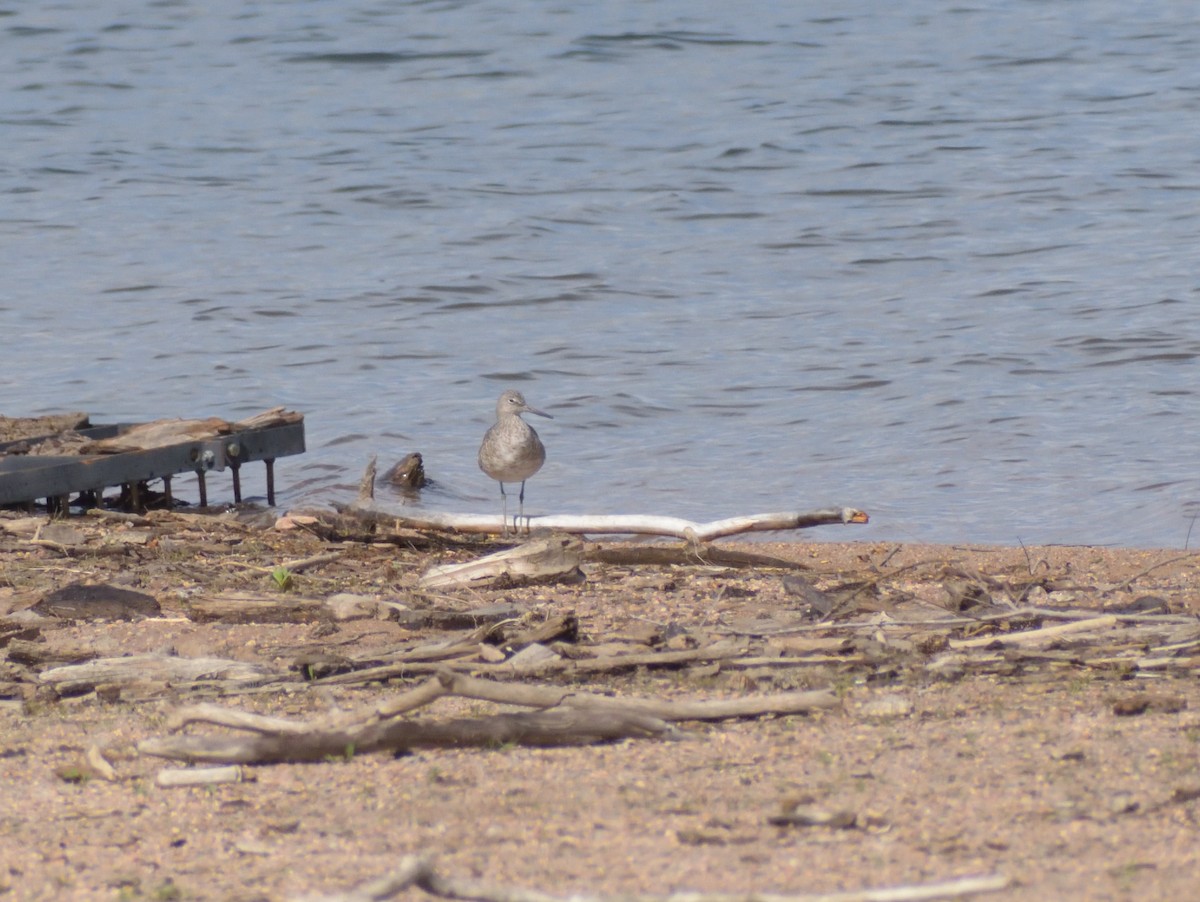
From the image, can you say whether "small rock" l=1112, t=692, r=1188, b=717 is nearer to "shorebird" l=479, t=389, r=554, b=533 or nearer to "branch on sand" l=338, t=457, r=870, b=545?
"branch on sand" l=338, t=457, r=870, b=545

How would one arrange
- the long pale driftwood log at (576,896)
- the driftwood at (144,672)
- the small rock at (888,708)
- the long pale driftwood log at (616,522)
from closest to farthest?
the long pale driftwood log at (576,896)
the small rock at (888,708)
the driftwood at (144,672)
the long pale driftwood log at (616,522)

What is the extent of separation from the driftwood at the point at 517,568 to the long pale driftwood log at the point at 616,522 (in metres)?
0.99

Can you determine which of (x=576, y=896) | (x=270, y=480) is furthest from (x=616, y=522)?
(x=576, y=896)

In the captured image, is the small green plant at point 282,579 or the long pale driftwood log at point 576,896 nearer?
the long pale driftwood log at point 576,896

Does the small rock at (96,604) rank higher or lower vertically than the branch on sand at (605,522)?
higher

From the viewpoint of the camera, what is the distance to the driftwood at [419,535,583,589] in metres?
6.44

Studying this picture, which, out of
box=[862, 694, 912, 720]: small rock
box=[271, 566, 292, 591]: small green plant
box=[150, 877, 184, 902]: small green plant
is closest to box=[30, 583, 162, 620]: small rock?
box=[271, 566, 292, 591]: small green plant

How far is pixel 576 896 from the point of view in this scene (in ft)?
9.75

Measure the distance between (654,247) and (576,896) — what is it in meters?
15.0

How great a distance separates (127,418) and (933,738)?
31.4ft

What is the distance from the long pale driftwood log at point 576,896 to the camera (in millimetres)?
2920

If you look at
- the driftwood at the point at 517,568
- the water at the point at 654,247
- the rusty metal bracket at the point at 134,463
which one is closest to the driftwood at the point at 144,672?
the driftwood at the point at 517,568

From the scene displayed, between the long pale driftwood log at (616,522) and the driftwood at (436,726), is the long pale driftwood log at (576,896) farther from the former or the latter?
the long pale driftwood log at (616,522)

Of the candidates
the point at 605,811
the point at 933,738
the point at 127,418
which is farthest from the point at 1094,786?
the point at 127,418
